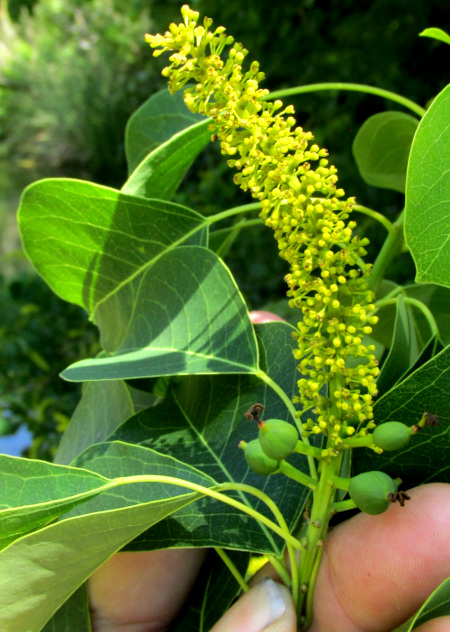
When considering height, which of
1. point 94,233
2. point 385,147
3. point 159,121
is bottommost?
point 385,147

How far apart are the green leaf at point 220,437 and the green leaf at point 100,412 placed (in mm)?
116

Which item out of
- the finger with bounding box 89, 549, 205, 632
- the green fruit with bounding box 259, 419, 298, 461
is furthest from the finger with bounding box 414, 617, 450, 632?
the finger with bounding box 89, 549, 205, 632

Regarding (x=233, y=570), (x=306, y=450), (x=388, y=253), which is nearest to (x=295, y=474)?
(x=306, y=450)

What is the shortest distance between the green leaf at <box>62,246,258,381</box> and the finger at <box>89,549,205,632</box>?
1.21ft

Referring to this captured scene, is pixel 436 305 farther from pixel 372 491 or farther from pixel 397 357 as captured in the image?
pixel 372 491

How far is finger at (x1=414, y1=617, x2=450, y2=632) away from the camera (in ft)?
2.22

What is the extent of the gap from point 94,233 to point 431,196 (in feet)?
1.85

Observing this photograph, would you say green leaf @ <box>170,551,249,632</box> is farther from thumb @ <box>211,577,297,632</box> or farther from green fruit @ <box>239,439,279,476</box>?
green fruit @ <box>239,439,279,476</box>

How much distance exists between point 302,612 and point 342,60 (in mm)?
2547

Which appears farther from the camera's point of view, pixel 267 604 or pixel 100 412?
pixel 100 412

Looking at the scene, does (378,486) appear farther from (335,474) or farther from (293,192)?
(293,192)

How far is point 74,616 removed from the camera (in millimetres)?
953

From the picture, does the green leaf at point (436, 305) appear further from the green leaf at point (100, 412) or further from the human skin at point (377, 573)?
the green leaf at point (100, 412)

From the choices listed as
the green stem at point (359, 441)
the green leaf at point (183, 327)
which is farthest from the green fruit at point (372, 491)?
the green leaf at point (183, 327)
